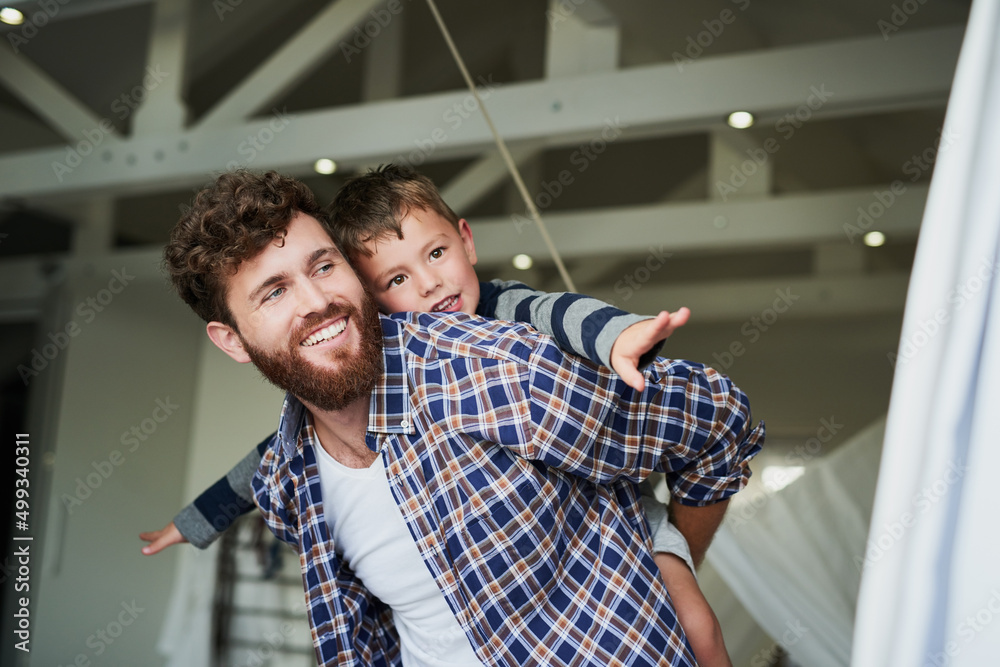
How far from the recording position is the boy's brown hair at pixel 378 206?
133 centimetres

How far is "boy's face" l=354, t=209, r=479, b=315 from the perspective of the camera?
52.1 inches

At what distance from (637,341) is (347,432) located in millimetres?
478

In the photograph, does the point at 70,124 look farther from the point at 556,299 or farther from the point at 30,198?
the point at 556,299

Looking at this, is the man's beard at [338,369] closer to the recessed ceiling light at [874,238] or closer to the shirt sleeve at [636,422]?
the shirt sleeve at [636,422]

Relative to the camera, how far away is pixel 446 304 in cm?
132

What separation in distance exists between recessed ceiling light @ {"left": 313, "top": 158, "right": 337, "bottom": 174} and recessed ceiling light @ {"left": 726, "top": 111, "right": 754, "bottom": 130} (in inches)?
44.4

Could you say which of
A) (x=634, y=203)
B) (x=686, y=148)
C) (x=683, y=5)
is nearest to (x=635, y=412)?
(x=683, y=5)

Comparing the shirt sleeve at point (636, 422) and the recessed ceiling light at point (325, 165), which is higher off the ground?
A: the recessed ceiling light at point (325, 165)

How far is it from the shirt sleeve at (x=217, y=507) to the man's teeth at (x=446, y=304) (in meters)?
0.36

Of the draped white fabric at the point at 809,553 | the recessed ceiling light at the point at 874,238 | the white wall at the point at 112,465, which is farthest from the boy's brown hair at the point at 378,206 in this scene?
the white wall at the point at 112,465

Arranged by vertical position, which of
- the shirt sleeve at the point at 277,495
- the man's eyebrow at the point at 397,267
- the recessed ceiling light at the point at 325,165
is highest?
the recessed ceiling light at the point at 325,165

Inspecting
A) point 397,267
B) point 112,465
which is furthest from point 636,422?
point 112,465

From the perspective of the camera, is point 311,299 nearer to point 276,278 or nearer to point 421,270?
point 276,278

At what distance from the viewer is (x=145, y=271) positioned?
412 cm
